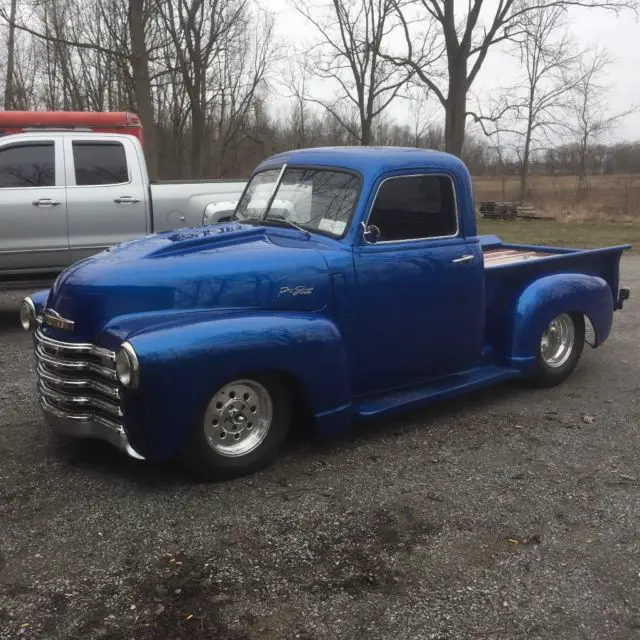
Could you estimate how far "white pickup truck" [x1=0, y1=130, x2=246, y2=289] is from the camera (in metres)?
7.77

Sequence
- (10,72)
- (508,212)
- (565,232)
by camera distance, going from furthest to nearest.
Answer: (508,212)
(10,72)
(565,232)

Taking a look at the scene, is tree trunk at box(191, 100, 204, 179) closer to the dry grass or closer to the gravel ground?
the dry grass

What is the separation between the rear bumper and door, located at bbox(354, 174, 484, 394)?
153cm

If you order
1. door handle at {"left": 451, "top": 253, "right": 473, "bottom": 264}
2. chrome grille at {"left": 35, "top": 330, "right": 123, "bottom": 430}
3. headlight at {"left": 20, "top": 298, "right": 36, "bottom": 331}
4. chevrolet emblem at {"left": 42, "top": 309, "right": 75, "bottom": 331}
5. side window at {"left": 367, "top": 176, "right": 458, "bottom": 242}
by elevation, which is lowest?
chrome grille at {"left": 35, "top": 330, "right": 123, "bottom": 430}

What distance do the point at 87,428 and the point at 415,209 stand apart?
2.62 metres

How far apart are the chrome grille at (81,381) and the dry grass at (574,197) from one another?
954 inches

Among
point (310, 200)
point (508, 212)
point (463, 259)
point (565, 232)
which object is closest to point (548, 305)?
point (463, 259)

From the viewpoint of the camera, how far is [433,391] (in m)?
4.88

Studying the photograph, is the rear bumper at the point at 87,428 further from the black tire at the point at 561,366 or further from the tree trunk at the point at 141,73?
the tree trunk at the point at 141,73

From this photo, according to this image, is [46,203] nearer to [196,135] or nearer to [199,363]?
[199,363]

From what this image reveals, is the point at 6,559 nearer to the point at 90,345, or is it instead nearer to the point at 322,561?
the point at 90,345

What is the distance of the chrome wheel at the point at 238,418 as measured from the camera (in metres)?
3.85

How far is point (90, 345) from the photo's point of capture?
3787mm

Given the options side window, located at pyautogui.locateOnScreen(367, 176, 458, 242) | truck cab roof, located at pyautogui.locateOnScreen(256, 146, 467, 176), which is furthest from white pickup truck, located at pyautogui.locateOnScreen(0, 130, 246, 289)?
side window, located at pyautogui.locateOnScreen(367, 176, 458, 242)
